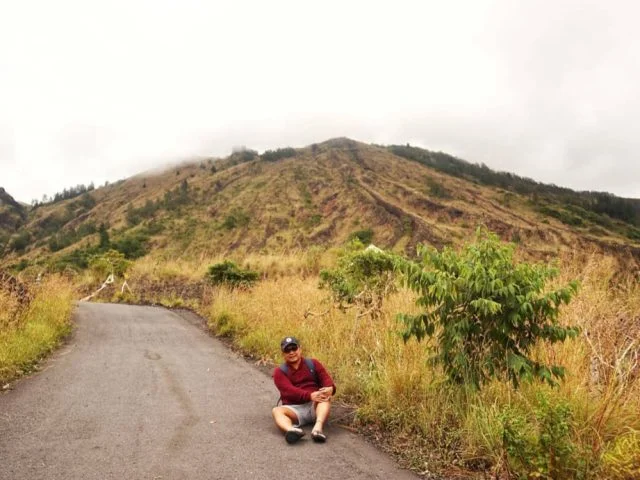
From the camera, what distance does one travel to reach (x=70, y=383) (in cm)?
693

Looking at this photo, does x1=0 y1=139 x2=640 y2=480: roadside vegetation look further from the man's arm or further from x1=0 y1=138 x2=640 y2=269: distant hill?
x1=0 y1=138 x2=640 y2=269: distant hill

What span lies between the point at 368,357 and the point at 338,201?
93640mm

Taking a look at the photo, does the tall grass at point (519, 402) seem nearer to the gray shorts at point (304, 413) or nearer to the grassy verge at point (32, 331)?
the gray shorts at point (304, 413)

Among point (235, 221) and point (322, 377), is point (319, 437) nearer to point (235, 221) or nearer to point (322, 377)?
point (322, 377)

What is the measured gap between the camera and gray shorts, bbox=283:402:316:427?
5281 mm

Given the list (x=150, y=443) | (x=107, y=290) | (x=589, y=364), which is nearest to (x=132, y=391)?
(x=150, y=443)

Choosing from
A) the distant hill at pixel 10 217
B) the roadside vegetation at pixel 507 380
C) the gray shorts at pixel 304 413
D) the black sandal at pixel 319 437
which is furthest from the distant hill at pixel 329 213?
the black sandal at pixel 319 437

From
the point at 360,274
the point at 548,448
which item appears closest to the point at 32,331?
the point at 360,274

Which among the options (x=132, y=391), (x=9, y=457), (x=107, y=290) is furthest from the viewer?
(x=107, y=290)

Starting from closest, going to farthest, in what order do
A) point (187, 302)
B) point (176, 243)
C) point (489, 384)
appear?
point (489, 384) → point (187, 302) → point (176, 243)

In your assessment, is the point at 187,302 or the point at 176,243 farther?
the point at 176,243

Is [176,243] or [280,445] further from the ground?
[280,445]

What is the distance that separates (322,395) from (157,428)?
193 centimetres

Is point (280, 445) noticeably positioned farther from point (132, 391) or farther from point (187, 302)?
point (187, 302)
